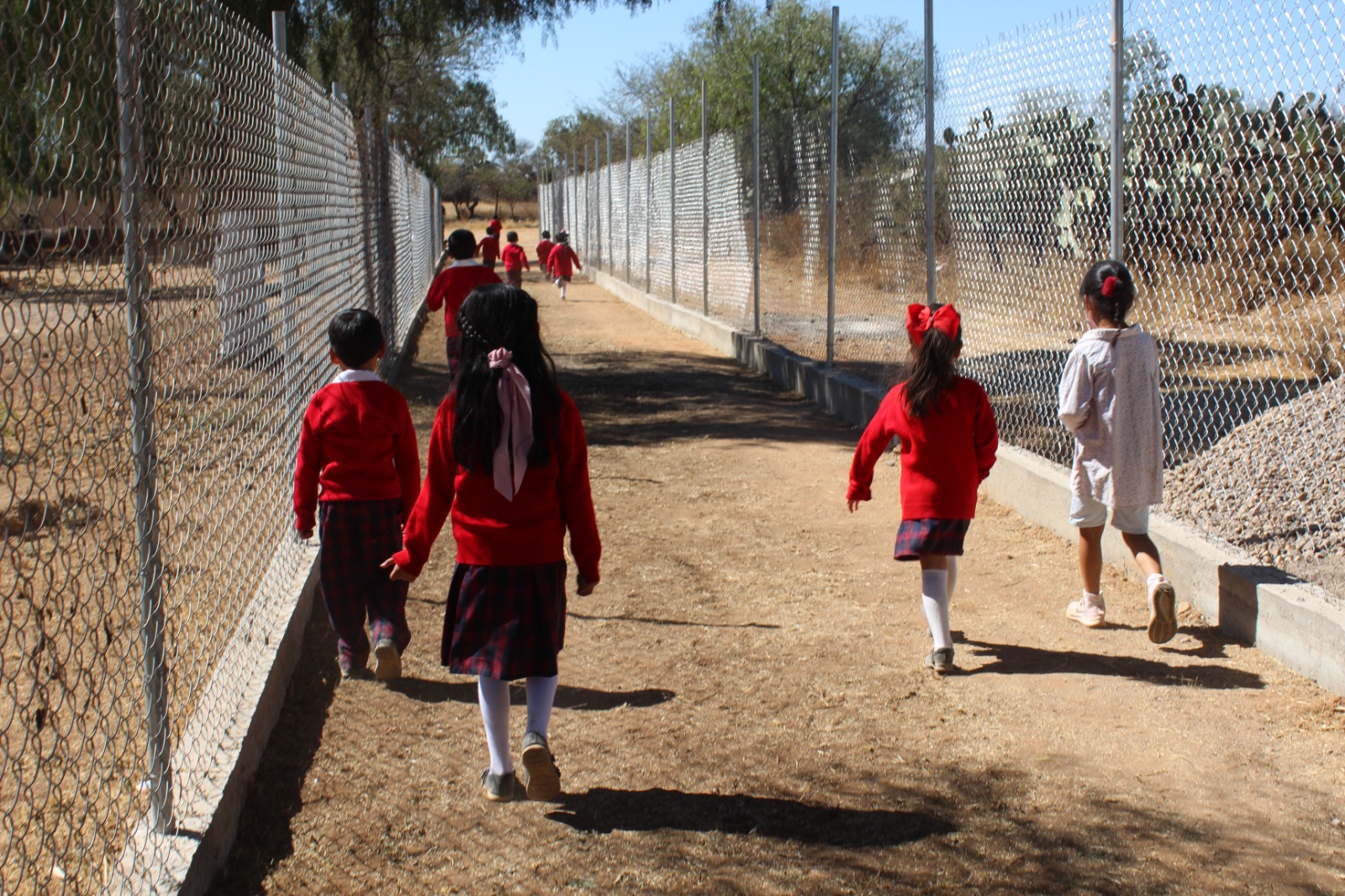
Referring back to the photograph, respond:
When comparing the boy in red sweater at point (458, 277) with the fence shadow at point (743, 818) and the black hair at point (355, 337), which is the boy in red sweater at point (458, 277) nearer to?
the black hair at point (355, 337)

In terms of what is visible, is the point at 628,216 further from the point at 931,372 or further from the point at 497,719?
the point at 497,719

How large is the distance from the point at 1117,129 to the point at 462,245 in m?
4.77

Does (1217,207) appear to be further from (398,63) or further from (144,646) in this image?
(398,63)

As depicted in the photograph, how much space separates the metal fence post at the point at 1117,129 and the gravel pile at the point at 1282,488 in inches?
52.8

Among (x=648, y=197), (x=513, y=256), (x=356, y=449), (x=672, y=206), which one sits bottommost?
(x=356, y=449)

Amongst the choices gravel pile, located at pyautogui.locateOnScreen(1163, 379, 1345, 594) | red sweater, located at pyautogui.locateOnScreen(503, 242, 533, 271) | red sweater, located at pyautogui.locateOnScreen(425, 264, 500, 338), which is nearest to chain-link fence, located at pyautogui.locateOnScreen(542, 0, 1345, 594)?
gravel pile, located at pyautogui.locateOnScreen(1163, 379, 1345, 594)

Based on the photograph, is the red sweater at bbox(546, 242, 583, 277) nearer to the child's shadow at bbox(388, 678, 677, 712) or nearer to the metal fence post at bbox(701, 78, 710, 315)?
the metal fence post at bbox(701, 78, 710, 315)

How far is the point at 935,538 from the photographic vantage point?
457 centimetres

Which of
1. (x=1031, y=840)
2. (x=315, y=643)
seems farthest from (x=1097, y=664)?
(x=315, y=643)

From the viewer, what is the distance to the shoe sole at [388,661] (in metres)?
4.44

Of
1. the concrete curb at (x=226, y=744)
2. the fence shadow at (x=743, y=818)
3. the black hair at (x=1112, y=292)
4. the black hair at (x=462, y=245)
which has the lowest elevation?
the fence shadow at (x=743, y=818)

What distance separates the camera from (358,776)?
12.4 ft

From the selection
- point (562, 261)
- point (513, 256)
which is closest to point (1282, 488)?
point (513, 256)

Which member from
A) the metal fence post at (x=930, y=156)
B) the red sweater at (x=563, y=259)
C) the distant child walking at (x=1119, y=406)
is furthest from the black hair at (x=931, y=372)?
the red sweater at (x=563, y=259)
